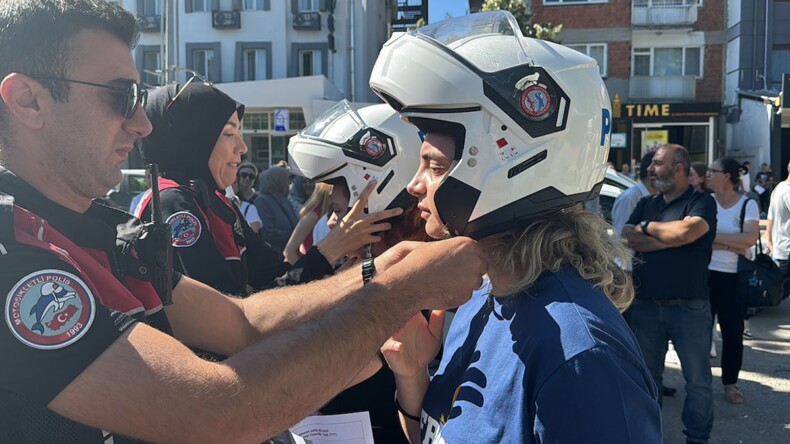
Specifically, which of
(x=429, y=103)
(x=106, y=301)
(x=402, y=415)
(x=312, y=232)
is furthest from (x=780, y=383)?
(x=106, y=301)

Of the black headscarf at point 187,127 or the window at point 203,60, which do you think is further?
the window at point 203,60

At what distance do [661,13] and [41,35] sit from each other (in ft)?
94.7

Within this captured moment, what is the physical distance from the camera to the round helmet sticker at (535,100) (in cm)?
157

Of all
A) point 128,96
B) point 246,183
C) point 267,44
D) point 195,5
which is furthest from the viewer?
point 195,5

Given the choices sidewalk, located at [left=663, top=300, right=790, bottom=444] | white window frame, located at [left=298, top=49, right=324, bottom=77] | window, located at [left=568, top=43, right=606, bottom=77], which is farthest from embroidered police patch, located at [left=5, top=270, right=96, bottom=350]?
white window frame, located at [left=298, top=49, right=324, bottom=77]

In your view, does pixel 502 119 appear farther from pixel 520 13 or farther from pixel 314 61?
pixel 314 61

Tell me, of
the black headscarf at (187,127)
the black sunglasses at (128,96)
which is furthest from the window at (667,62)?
the black sunglasses at (128,96)

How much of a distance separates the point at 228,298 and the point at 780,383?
5922mm

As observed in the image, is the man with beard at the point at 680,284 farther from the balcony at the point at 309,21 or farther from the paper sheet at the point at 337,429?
the balcony at the point at 309,21

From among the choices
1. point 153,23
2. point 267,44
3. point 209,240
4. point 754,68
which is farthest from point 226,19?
point 209,240

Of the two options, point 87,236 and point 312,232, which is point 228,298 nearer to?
point 87,236

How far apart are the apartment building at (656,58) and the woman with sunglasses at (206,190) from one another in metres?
24.8

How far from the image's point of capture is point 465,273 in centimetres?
156

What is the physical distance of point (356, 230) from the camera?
9.03 ft
